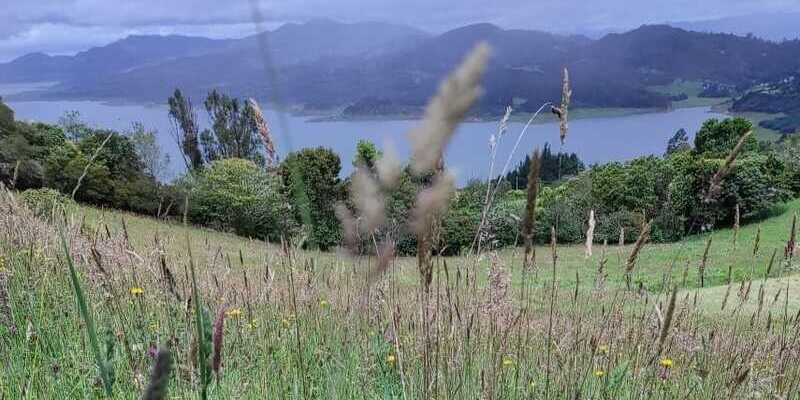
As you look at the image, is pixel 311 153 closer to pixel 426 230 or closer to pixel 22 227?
pixel 22 227

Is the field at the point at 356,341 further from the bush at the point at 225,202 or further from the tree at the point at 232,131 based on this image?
the tree at the point at 232,131

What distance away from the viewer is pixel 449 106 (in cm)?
66

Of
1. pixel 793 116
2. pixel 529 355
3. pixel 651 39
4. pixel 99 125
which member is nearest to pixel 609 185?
pixel 529 355

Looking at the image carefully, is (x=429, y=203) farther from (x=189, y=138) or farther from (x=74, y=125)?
(x=74, y=125)

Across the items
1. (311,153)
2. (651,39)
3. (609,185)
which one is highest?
(651,39)

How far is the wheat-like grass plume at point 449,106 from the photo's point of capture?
655mm

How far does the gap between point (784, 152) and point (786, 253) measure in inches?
1726

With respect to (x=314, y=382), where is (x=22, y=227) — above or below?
above

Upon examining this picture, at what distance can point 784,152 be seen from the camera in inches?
1551

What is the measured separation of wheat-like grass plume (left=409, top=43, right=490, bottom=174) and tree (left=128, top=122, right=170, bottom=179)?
43.9 m

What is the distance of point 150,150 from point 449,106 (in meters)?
46.8

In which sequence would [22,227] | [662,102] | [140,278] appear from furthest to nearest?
[662,102], [22,227], [140,278]

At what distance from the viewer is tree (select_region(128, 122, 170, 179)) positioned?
1674 inches

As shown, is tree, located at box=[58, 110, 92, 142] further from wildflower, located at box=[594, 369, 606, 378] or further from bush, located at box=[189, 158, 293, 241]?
wildflower, located at box=[594, 369, 606, 378]
